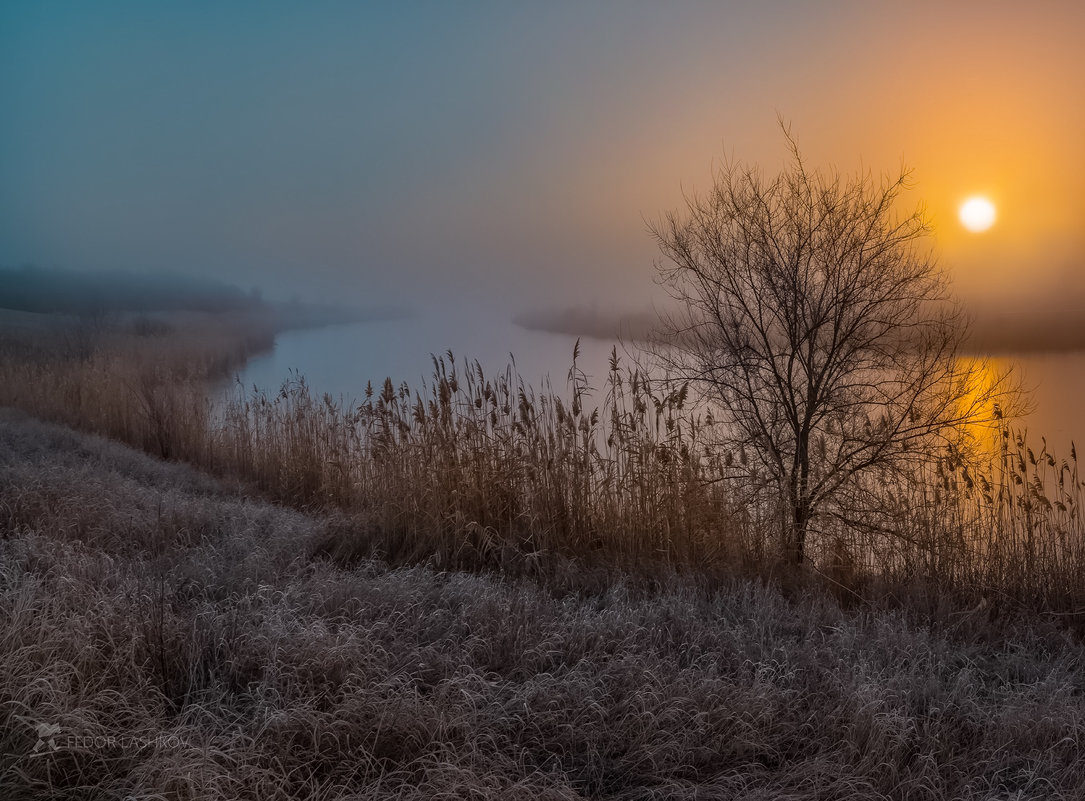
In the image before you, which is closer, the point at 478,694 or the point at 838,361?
the point at 478,694

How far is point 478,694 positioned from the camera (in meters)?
2.88

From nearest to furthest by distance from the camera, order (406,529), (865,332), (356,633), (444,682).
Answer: (444,682), (356,633), (406,529), (865,332)

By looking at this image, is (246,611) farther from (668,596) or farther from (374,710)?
(668,596)

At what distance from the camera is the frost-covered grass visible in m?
2.39

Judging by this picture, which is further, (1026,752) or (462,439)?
(462,439)

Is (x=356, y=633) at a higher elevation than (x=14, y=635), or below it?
below

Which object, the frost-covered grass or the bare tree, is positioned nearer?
the frost-covered grass

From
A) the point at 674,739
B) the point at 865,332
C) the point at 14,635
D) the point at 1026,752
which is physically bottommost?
the point at 1026,752

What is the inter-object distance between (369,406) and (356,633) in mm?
3607

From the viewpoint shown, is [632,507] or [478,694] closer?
[478,694]

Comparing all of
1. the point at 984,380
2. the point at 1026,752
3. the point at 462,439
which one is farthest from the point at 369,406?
the point at 984,380

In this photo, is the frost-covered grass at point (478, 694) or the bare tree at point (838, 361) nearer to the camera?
the frost-covered grass at point (478, 694)

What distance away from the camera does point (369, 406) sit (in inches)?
266

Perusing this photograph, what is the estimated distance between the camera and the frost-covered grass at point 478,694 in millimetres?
2389
